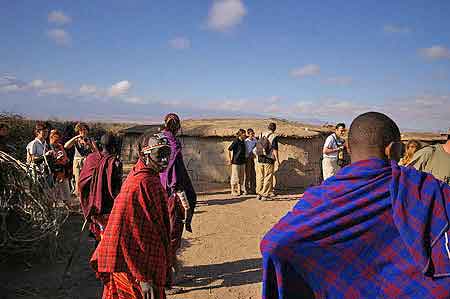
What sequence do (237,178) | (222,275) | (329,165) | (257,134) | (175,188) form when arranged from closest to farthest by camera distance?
1. (175,188)
2. (222,275)
3. (329,165)
4. (237,178)
5. (257,134)

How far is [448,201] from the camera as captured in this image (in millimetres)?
1636

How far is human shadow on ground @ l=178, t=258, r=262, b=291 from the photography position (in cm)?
506

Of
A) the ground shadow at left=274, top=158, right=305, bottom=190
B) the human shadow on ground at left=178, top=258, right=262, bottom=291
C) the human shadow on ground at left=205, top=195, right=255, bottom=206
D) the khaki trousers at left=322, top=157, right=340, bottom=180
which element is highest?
the khaki trousers at left=322, top=157, right=340, bottom=180

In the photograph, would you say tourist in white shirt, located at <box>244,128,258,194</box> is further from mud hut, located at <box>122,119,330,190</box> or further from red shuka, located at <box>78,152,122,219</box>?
red shuka, located at <box>78,152,122,219</box>

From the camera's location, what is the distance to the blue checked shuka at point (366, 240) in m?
1.61

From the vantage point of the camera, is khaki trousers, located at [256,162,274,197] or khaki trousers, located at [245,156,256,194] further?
khaki trousers, located at [245,156,256,194]

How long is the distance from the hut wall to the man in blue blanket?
10.4 m

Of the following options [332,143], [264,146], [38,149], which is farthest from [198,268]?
[264,146]

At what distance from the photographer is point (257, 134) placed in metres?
Result: 13.3

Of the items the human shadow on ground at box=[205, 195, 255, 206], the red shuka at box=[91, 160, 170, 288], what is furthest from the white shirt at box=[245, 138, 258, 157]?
the red shuka at box=[91, 160, 170, 288]

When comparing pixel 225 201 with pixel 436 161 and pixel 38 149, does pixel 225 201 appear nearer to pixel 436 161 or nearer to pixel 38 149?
pixel 38 149

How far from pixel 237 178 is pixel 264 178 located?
86cm

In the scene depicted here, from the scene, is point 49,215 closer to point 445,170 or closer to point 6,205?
point 6,205

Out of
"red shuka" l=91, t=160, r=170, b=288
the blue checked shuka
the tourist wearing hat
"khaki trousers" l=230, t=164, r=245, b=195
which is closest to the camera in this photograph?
the blue checked shuka
